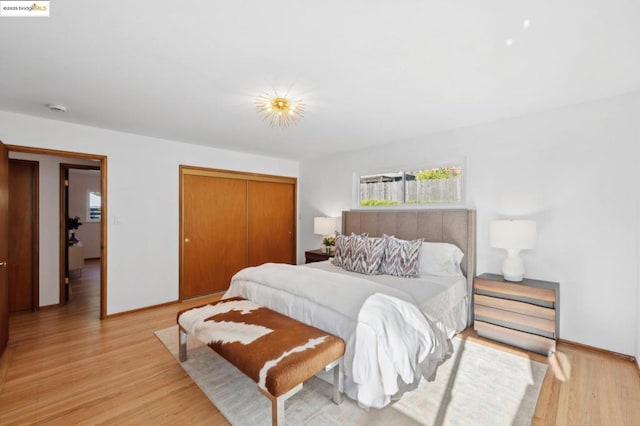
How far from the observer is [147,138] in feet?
12.3

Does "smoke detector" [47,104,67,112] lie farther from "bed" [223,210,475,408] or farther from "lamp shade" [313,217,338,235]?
"lamp shade" [313,217,338,235]

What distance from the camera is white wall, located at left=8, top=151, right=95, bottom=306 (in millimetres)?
3771

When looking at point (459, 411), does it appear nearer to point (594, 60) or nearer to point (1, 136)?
point (594, 60)

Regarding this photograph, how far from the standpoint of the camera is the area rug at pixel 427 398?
1748 millimetres

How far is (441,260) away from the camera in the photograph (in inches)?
122

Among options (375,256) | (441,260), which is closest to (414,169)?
(441,260)

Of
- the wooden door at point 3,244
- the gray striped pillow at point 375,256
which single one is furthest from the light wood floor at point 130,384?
the gray striped pillow at point 375,256

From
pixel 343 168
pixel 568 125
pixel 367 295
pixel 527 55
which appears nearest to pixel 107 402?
pixel 367 295

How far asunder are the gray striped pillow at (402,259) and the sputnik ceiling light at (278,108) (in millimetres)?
1767

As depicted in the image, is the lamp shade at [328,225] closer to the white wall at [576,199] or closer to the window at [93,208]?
the white wall at [576,199]

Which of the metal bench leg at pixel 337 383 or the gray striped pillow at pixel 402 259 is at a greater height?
the gray striped pillow at pixel 402 259

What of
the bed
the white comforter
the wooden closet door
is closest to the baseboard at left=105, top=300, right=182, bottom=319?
the wooden closet door

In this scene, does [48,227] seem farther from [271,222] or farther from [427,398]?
[427,398]

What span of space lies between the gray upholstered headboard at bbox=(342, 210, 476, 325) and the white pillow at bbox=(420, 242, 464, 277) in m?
0.12
